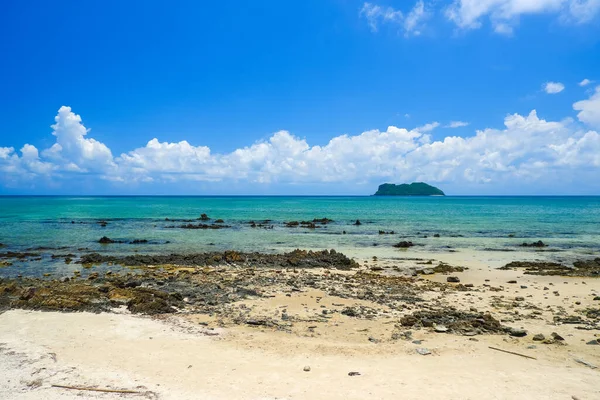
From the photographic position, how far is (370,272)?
1930 centimetres

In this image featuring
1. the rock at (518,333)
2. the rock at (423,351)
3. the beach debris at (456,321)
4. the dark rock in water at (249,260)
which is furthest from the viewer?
the dark rock in water at (249,260)

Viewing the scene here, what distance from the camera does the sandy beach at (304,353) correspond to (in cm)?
676

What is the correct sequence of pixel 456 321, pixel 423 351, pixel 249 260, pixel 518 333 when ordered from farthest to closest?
pixel 249 260, pixel 456 321, pixel 518 333, pixel 423 351

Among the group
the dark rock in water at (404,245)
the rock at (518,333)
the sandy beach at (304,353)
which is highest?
the rock at (518,333)

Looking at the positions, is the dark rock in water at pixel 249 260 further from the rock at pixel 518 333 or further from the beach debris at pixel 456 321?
the rock at pixel 518 333

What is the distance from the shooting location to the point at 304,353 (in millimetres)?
8562

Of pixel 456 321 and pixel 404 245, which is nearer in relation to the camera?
pixel 456 321

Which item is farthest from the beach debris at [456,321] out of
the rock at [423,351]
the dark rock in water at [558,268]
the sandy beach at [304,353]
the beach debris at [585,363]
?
the dark rock in water at [558,268]

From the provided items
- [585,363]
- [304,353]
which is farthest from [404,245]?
[304,353]

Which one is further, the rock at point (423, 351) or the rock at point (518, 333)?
the rock at point (518, 333)

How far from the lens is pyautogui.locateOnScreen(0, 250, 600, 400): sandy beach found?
6762 millimetres

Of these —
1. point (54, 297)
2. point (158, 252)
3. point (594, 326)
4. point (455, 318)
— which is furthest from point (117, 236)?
point (594, 326)

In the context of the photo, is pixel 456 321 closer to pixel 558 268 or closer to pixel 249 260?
pixel 249 260

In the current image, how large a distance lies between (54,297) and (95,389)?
6805mm
